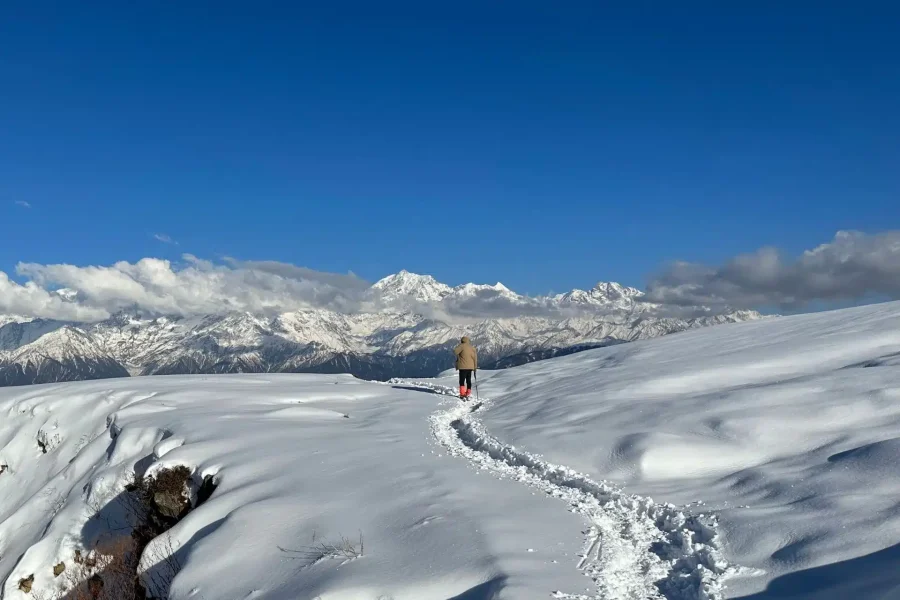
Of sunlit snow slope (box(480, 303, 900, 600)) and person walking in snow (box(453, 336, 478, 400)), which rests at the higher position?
person walking in snow (box(453, 336, 478, 400))

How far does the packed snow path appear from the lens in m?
8.30

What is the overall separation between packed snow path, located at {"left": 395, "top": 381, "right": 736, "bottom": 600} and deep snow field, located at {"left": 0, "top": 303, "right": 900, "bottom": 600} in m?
0.04

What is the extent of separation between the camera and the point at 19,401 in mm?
34281

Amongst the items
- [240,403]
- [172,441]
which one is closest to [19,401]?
[240,403]

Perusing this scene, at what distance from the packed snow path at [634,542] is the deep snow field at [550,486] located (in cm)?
4

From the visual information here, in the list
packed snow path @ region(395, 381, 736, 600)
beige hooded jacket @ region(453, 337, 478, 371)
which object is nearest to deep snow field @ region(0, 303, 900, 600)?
packed snow path @ region(395, 381, 736, 600)

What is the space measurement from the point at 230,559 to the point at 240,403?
55.0ft

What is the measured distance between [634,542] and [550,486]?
10.4 ft

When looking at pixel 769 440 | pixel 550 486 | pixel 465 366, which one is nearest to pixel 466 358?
pixel 465 366

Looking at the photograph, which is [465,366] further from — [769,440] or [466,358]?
[769,440]

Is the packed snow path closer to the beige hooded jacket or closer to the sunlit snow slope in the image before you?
the sunlit snow slope

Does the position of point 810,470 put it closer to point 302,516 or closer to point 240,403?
point 302,516

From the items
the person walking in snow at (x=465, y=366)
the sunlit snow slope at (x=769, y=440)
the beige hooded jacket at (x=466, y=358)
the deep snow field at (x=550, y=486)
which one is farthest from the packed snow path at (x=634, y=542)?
the beige hooded jacket at (x=466, y=358)

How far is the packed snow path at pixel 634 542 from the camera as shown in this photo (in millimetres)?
8305
